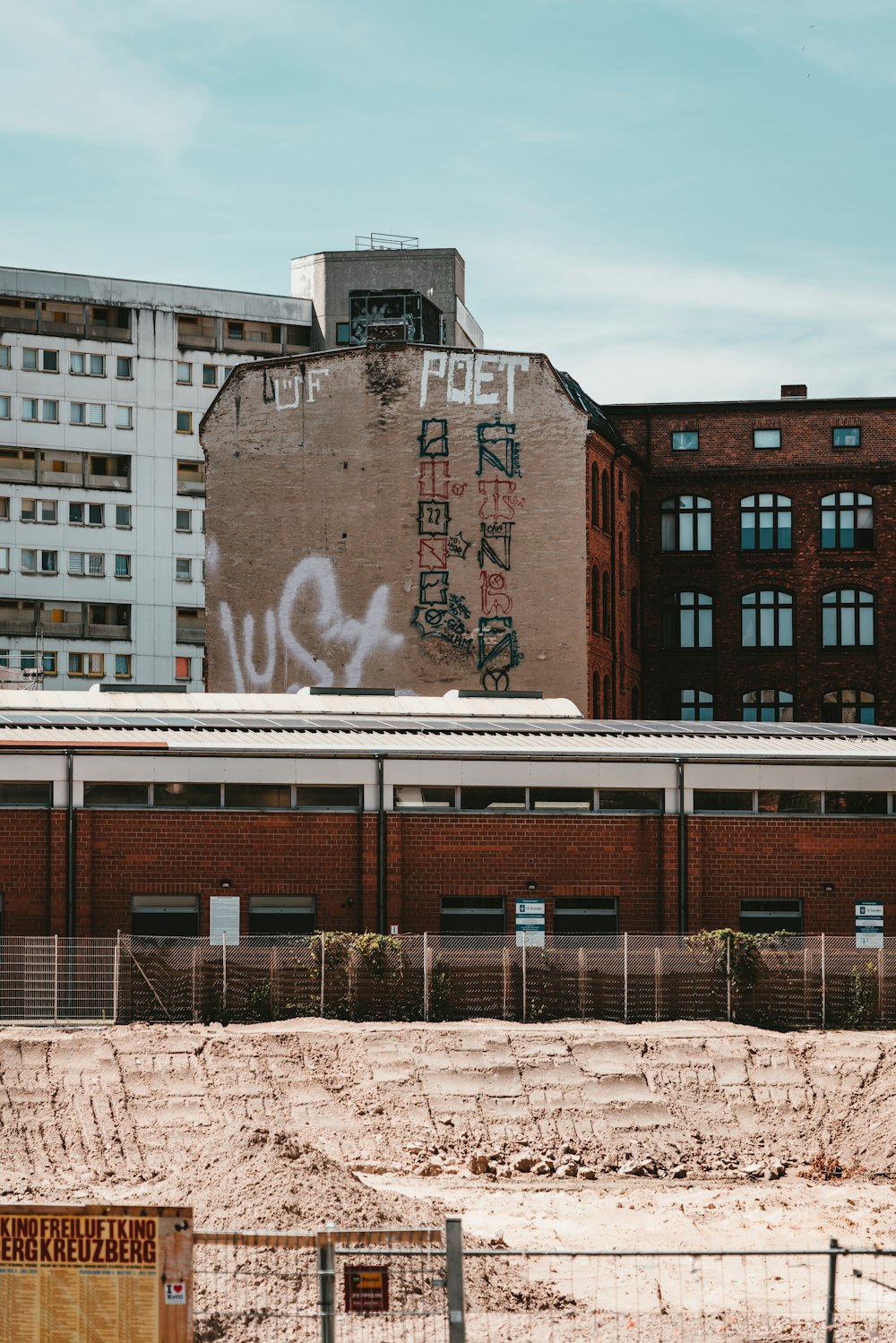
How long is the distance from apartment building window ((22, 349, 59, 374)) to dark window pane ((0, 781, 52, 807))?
187 ft

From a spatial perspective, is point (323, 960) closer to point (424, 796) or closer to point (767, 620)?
point (424, 796)

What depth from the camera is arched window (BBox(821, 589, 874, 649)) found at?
219 ft

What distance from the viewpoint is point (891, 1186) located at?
26422 millimetres

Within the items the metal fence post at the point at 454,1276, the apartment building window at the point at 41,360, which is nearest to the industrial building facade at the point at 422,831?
the metal fence post at the point at 454,1276

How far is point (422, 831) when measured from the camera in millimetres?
37344

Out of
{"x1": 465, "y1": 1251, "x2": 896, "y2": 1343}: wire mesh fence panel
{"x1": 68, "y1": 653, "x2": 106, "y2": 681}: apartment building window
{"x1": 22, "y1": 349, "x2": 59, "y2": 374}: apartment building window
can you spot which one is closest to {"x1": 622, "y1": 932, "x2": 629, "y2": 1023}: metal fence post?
{"x1": 465, "y1": 1251, "x2": 896, "y2": 1343}: wire mesh fence panel

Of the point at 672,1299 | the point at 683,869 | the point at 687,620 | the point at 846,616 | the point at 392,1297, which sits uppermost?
the point at 846,616

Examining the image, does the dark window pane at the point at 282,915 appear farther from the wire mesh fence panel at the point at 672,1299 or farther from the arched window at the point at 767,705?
the arched window at the point at 767,705

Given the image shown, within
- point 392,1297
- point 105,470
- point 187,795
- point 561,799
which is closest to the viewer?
point 392,1297

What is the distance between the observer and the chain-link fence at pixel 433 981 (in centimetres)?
3250

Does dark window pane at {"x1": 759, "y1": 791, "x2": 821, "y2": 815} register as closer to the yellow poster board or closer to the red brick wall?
the red brick wall

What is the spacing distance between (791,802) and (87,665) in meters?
56.9

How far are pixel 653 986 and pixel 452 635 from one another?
23423mm

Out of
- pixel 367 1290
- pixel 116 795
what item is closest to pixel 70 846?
pixel 116 795
